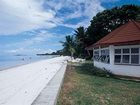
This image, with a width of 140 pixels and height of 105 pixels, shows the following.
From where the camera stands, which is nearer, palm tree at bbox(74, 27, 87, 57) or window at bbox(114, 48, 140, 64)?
window at bbox(114, 48, 140, 64)

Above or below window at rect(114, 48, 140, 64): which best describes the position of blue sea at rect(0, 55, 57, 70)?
below

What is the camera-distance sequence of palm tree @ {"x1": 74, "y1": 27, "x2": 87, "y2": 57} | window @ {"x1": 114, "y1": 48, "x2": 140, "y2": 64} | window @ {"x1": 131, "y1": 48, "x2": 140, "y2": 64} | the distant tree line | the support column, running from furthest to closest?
palm tree @ {"x1": 74, "y1": 27, "x2": 87, "y2": 57} < the distant tree line < the support column < window @ {"x1": 114, "y1": 48, "x2": 140, "y2": 64} < window @ {"x1": 131, "y1": 48, "x2": 140, "y2": 64}

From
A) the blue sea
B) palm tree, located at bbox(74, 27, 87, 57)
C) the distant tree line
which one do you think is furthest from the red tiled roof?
palm tree, located at bbox(74, 27, 87, 57)

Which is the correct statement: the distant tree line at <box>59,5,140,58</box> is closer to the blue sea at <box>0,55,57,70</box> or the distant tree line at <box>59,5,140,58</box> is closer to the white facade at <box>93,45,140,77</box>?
the blue sea at <box>0,55,57,70</box>

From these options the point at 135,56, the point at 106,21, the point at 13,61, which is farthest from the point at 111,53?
the point at 13,61

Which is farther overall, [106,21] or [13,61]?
[13,61]

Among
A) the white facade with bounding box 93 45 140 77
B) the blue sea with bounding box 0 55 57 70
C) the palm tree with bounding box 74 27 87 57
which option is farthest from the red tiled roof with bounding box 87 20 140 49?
the palm tree with bounding box 74 27 87 57

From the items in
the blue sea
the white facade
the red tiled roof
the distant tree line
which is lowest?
the blue sea

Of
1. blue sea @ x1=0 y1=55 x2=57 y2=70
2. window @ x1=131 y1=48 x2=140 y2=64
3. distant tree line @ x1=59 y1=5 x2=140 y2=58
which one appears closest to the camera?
window @ x1=131 y1=48 x2=140 y2=64

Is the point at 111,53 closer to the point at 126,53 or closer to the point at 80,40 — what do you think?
the point at 126,53

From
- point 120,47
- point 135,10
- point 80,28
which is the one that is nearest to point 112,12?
point 135,10

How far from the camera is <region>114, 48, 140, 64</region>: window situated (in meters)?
15.0

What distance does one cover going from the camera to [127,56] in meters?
15.7

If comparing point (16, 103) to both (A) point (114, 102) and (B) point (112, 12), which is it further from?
(B) point (112, 12)
